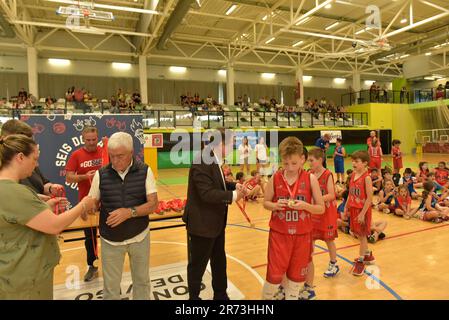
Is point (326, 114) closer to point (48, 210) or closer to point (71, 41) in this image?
point (71, 41)

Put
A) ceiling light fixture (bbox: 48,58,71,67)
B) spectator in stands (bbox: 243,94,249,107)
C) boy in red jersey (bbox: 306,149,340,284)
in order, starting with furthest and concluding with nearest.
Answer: spectator in stands (bbox: 243,94,249,107)
ceiling light fixture (bbox: 48,58,71,67)
boy in red jersey (bbox: 306,149,340,284)

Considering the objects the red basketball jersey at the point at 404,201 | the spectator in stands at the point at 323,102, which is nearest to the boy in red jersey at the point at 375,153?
the red basketball jersey at the point at 404,201

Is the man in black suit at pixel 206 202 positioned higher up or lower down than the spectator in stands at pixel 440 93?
lower down

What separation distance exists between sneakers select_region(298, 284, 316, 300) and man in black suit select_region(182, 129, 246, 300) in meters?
1.09

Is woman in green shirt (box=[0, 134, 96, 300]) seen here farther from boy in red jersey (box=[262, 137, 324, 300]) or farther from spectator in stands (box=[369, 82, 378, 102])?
spectator in stands (box=[369, 82, 378, 102])

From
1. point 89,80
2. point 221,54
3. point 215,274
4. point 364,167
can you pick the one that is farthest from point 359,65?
point 215,274

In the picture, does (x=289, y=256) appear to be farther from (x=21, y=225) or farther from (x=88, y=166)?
(x=88, y=166)

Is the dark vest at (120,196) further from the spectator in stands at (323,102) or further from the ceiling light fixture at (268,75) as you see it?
the ceiling light fixture at (268,75)

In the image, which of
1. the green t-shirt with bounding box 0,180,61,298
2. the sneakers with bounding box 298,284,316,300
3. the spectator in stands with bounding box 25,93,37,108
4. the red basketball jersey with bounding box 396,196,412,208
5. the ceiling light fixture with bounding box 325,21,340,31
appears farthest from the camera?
the ceiling light fixture with bounding box 325,21,340,31

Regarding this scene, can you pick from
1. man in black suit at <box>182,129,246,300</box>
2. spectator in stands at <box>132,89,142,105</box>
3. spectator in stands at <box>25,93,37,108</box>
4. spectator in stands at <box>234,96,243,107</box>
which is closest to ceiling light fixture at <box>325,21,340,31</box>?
spectator in stands at <box>234,96,243,107</box>

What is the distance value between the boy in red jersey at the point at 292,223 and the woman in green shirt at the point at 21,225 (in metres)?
1.56

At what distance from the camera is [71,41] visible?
18828 mm

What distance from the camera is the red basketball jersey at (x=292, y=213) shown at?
2.56m

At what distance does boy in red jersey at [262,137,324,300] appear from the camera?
2.56 meters
